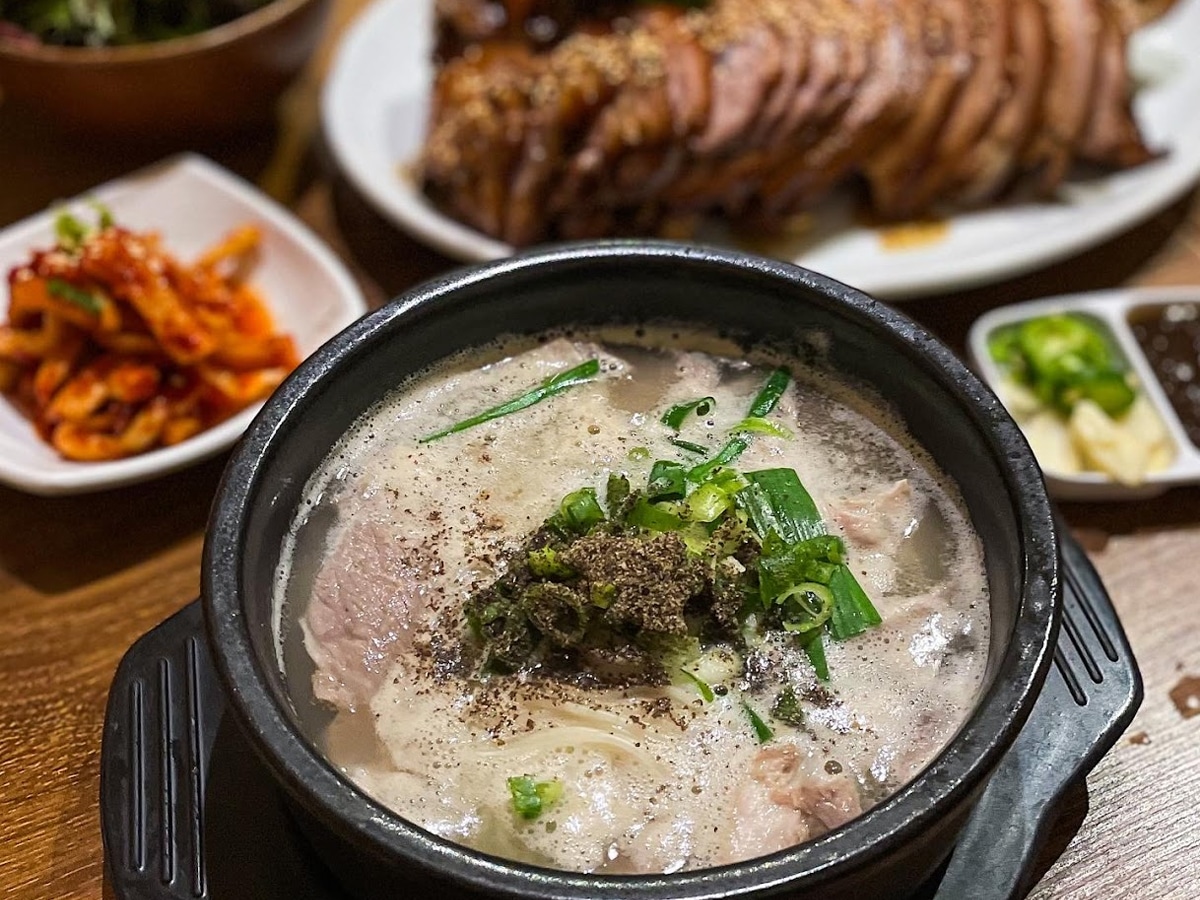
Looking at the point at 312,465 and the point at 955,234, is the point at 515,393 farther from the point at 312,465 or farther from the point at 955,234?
the point at 955,234

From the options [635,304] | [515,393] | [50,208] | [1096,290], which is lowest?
[50,208]

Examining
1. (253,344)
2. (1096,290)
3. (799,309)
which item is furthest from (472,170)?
(1096,290)

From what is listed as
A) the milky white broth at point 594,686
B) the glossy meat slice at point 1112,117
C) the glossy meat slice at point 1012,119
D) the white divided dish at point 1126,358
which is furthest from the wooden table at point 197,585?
the milky white broth at point 594,686

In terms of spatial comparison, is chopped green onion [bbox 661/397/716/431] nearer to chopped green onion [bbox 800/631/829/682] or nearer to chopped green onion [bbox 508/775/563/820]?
chopped green onion [bbox 800/631/829/682]

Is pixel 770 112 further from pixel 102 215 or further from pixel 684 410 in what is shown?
pixel 102 215

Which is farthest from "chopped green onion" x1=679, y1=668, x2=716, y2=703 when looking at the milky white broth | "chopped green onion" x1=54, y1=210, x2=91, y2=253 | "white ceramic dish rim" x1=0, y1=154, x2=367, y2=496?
"chopped green onion" x1=54, y1=210, x2=91, y2=253

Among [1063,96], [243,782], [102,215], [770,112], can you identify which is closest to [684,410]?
[243,782]

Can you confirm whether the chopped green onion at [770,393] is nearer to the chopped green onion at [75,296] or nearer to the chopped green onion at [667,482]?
the chopped green onion at [667,482]
